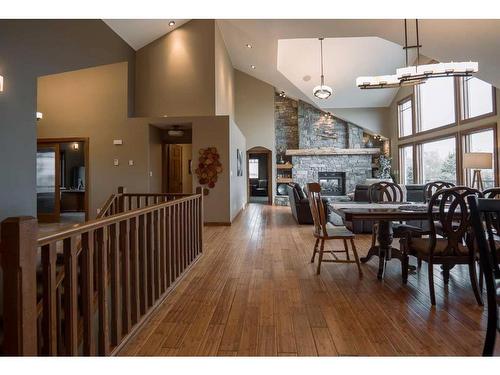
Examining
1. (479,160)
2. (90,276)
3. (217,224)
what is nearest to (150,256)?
(90,276)

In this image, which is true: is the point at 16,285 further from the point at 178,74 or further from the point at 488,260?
the point at 178,74

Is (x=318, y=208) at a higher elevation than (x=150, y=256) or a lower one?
higher

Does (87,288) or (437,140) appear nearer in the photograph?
(87,288)

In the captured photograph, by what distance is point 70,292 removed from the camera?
1.48 metres

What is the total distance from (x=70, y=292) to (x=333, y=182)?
38.1 ft

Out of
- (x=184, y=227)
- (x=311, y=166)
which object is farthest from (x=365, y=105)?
(x=184, y=227)

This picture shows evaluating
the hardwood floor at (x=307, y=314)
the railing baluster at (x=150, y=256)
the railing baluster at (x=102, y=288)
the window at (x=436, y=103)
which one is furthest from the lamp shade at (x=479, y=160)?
the railing baluster at (x=102, y=288)

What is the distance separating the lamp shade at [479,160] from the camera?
5.59m

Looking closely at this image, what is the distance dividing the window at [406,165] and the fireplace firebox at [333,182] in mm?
2090

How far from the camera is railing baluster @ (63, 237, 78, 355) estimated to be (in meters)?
1.46

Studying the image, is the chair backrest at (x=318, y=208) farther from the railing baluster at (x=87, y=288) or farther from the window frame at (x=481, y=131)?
the window frame at (x=481, y=131)

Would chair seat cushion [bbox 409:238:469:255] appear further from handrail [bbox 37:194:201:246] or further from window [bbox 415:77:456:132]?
window [bbox 415:77:456:132]

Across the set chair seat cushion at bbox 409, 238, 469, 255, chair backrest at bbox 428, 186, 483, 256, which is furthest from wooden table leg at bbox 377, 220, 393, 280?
chair backrest at bbox 428, 186, 483, 256
